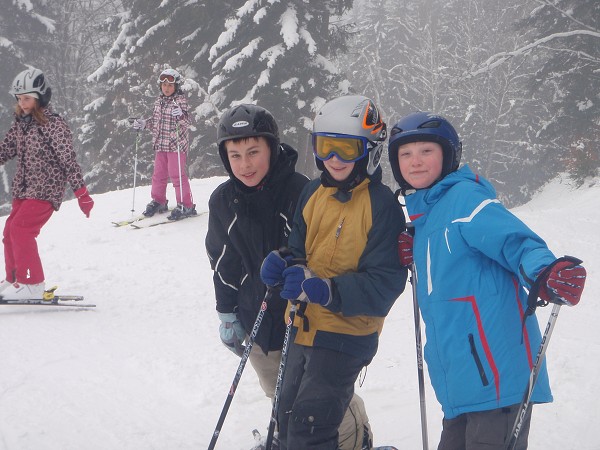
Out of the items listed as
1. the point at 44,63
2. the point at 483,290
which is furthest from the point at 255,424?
the point at 44,63

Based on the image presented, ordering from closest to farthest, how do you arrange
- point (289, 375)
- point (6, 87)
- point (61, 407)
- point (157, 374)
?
point (289, 375)
point (61, 407)
point (157, 374)
point (6, 87)

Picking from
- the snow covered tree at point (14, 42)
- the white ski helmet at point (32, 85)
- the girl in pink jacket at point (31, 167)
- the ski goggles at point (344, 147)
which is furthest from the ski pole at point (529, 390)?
the snow covered tree at point (14, 42)

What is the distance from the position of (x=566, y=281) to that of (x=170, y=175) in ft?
26.8

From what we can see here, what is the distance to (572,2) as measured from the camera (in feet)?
70.6

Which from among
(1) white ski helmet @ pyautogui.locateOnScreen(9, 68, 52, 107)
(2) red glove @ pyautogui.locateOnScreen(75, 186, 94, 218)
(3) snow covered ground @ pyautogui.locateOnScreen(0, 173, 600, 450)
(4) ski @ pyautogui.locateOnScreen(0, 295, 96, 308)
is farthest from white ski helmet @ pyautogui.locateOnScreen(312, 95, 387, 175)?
(4) ski @ pyautogui.locateOnScreen(0, 295, 96, 308)

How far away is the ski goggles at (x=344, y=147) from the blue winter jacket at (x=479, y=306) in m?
0.62

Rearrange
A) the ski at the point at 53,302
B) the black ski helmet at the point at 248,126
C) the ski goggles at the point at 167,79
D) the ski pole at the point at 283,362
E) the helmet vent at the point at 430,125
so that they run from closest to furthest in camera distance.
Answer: the helmet vent at the point at 430,125 < the ski pole at the point at 283,362 < the black ski helmet at the point at 248,126 < the ski at the point at 53,302 < the ski goggles at the point at 167,79

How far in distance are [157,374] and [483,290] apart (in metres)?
3.40

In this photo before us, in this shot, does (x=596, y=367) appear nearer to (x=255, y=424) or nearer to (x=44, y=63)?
(x=255, y=424)

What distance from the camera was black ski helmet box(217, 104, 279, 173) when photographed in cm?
318

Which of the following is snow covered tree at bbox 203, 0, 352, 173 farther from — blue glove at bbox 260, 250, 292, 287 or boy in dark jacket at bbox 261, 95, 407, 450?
blue glove at bbox 260, 250, 292, 287

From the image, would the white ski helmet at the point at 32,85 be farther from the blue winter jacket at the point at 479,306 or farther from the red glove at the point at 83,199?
the blue winter jacket at the point at 479,306

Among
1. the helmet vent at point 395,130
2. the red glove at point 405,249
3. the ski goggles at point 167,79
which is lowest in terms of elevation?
the red glove at point 405,249

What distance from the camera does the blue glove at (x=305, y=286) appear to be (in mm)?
2715
